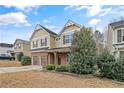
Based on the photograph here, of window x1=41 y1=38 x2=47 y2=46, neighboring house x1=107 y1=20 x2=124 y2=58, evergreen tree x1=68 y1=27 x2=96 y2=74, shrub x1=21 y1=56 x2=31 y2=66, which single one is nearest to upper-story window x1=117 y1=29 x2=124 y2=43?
neighboring house x1=107 y1=20 x2=124 y2=58

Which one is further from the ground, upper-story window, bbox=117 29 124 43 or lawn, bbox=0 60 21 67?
upper-story window, bbox=117 29 124 43

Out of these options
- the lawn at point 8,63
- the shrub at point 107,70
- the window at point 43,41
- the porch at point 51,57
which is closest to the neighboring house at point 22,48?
the porch at point 51,57

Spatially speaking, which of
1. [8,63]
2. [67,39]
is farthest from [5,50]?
[67,39]

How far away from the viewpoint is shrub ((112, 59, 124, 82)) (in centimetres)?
950

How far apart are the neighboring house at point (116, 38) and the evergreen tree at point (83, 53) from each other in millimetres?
2795

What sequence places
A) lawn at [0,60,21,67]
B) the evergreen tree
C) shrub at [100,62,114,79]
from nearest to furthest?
shrub at [100,62,114,79], the evergreen tree, lawn at [0,60,21,67]

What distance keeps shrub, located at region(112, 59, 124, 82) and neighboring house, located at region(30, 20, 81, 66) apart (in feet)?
11.4

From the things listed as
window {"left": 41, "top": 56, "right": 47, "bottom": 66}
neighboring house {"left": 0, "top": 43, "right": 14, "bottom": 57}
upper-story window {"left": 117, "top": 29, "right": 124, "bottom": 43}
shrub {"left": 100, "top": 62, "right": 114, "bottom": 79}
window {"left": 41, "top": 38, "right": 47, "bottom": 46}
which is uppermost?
upper-story window {"left": 117, "top": 29, "right": 124, "bottom": 43}

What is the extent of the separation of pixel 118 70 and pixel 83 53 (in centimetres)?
210

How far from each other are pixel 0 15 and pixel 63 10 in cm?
348

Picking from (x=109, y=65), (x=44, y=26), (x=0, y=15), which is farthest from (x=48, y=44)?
(x=109, y=65)

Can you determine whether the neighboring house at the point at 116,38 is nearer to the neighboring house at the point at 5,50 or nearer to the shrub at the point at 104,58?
the shrub at the point at 104,58

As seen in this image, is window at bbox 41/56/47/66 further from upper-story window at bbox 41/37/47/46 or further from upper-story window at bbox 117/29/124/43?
upper-story window at bbox 117/29/124/43

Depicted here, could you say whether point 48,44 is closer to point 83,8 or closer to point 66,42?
point 66,42
